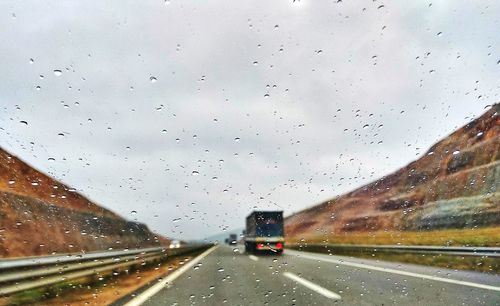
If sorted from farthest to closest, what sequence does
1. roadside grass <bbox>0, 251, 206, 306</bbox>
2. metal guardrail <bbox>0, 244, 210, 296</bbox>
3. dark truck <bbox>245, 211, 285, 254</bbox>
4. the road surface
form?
dark truck <bbox>245, 211, 285, 254</bbox> → roadside grass <bbox>0, 251, 206, 306</bbox> → the road surface → metal guardrail <bbox>0, 244, 210, 296</bbox>

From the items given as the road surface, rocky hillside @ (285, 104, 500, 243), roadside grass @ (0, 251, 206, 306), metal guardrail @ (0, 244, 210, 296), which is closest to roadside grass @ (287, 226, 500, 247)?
the road surface

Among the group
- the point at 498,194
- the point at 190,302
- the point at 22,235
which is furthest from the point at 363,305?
the point at 498,194

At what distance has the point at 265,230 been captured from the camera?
25.1m

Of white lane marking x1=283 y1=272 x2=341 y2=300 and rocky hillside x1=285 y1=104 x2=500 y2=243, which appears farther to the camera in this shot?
rocky hillside x1=285 y1=104 x2=500 y2=243

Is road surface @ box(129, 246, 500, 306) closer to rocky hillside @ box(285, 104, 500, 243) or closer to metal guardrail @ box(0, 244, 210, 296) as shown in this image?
metal guardrail @ box(0, 244, 210, 296)

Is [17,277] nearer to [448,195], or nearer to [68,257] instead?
[68,257]

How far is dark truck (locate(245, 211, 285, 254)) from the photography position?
2372cm

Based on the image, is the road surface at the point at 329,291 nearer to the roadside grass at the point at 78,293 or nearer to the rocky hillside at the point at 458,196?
the roadside grass at the point at 78,293

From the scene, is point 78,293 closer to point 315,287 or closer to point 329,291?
point 315,287

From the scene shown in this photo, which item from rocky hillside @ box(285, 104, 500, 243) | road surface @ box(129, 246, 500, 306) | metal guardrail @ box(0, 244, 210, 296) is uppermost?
rocky hillside @ box(285, 104, 500, 243)

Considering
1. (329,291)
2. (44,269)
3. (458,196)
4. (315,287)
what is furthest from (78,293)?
(458,196)

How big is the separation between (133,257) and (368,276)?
5.38 meters

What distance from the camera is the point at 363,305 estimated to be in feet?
19.3

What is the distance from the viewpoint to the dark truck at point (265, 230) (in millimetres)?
23719
